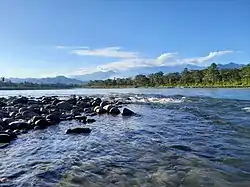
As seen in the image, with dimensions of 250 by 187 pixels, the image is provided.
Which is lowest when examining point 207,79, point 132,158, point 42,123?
point 132,158

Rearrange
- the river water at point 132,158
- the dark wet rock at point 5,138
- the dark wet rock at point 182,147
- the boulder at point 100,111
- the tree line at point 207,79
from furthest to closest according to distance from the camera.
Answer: the tree line at point 207,79 → the boulder at point 100,111 → the dark wet rock at point 5,138 → the dark wet rock at point 182,147 → the river water at point 132,158

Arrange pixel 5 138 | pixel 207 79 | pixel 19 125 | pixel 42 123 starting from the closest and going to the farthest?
pixel 5 138, pixel 19 125, pixel 42 123, pixel 207 79

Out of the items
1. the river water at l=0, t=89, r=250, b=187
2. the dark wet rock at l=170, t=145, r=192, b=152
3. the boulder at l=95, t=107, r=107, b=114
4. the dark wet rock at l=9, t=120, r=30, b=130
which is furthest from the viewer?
the boulder at l=95, t=107, r=107, b=114

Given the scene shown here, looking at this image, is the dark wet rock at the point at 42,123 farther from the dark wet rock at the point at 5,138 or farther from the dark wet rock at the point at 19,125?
the dark wet rock at the point at 5,138

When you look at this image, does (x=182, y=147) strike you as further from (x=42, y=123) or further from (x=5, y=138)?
(x=42, y=123)

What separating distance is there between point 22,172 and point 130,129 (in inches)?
382

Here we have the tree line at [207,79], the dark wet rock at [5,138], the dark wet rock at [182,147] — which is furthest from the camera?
the tree line at [207,79]

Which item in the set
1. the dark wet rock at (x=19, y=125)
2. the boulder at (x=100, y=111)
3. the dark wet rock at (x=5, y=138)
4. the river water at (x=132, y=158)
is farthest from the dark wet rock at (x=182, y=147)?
the boulder at (x=100, y=111)

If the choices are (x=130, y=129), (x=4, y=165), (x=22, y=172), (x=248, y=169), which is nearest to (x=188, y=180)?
(x=248, y=169)

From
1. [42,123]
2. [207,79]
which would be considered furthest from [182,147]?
[207,79]

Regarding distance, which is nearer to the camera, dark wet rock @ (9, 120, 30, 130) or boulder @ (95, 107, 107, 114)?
dark wet rock @ (9, 120, 30, 130)

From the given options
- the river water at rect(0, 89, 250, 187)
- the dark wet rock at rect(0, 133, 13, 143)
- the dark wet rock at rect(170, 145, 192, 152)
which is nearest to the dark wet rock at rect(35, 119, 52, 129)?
the river water at rect(0, 89, 250, 187)

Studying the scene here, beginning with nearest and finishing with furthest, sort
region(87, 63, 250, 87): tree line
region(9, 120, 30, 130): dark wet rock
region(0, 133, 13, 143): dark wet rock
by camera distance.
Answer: region(0, 133, 13, 143): dark wet rock < region(9, 120, 30, 130): dark wet rock < region(87, 63, 250, 87): tree line

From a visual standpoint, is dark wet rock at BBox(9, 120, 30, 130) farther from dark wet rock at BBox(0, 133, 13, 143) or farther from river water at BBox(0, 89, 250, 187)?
dark wet rock at BBox(0, 133, 13, 143)
